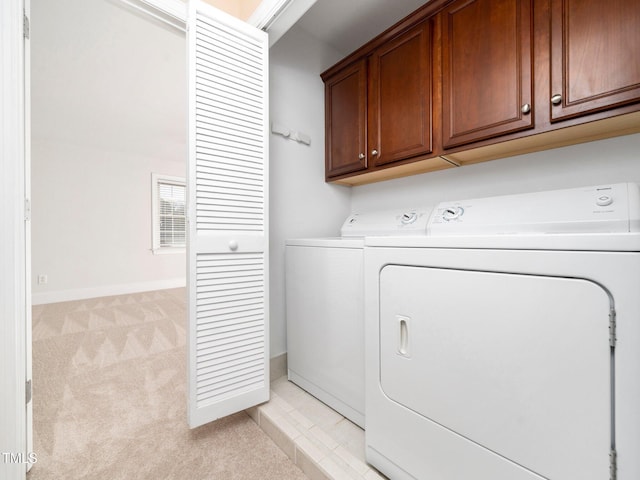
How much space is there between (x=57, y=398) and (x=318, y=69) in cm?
280

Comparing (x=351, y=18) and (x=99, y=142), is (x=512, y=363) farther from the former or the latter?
(x=99, y=142)

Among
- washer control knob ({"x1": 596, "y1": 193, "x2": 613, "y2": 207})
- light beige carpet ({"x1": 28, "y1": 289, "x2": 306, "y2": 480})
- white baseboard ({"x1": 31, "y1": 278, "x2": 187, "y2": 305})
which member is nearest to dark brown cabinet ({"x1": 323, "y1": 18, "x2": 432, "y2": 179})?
washer control knob ({"x1": 596, "y1": 193, "x2": 613, "y2": 207})

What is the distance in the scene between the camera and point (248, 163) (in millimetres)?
1440

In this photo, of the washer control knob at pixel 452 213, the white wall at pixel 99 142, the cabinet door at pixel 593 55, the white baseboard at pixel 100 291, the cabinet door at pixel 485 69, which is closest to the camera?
the cabinet door at pixel 593 55

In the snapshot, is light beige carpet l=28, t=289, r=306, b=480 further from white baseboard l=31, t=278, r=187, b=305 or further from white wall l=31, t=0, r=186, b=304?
white wall l=31, t=0, r=186, b=304

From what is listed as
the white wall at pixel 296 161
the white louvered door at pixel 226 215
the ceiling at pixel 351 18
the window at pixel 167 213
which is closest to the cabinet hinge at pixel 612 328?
the white louvered door at pixel 226 215

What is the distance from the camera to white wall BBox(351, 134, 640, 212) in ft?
3.86

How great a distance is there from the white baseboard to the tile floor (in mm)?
3341

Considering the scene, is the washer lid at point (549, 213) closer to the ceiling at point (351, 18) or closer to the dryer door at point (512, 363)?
the dryer door at point (512, 363)

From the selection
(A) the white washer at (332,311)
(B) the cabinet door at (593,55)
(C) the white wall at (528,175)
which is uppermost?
(B) the cabinet door at (593,55)

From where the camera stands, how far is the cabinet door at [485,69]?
1.14 meters

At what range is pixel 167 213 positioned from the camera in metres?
5.34

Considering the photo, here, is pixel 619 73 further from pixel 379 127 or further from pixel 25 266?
pixel 25 266

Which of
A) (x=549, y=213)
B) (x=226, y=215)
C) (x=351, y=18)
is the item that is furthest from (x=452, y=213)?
(x=351, y=18)
